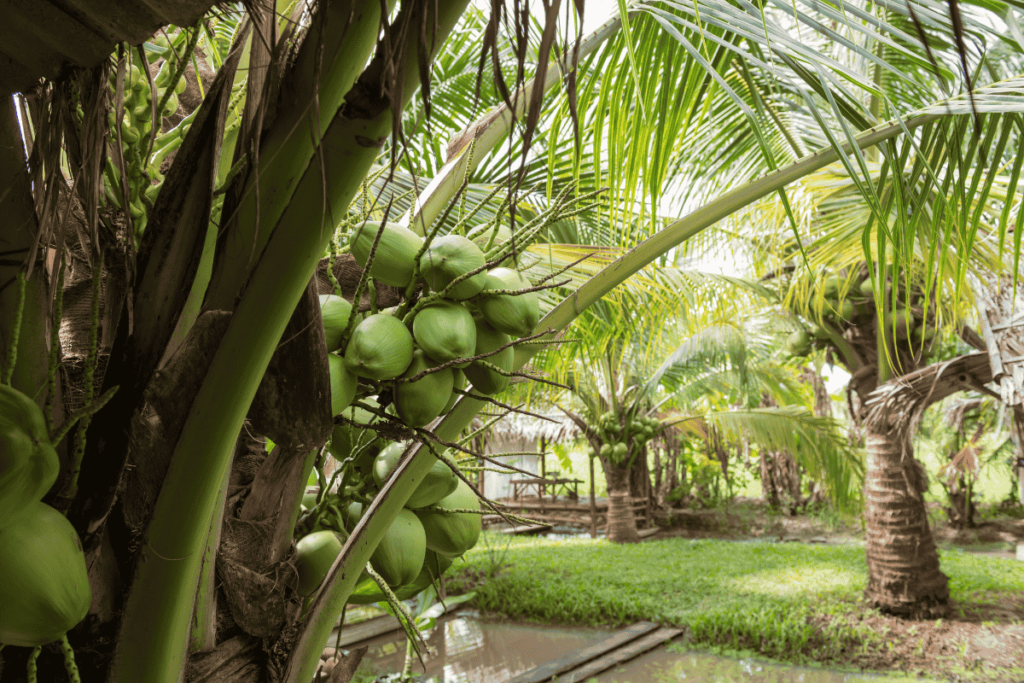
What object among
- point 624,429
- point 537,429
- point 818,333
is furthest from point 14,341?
point 537,429

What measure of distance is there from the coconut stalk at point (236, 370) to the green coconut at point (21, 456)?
4.6 inches

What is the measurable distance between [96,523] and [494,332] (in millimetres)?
529

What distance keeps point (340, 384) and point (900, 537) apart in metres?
5.88

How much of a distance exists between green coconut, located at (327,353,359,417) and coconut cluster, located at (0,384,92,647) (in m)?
0.28

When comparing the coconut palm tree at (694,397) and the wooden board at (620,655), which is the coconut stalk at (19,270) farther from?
the coconut palm tree at (694,397)

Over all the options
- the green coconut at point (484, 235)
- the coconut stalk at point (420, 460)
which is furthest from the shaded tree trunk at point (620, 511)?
the green coconut at point (484, 235)

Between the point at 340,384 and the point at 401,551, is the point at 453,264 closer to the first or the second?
the point at 340,384

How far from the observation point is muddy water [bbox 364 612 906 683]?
4781mm

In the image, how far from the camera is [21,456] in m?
0.60

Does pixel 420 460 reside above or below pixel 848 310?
below

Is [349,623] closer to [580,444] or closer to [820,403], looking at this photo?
[580,444]

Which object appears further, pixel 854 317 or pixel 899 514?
pixel 854 317

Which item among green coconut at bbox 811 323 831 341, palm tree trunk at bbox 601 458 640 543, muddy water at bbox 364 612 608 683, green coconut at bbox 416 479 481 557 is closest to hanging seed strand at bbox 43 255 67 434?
green coconut at bbox 416 479 481 557

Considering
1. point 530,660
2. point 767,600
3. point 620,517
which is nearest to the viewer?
point 530,660
